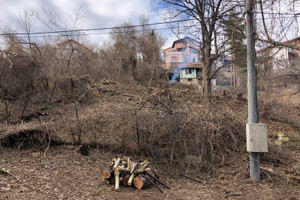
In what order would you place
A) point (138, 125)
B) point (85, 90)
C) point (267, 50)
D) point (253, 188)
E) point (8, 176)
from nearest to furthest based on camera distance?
point (8, 176) → point (253, 188) → point (267, 50) → point (138, 125) → point (85, 90)

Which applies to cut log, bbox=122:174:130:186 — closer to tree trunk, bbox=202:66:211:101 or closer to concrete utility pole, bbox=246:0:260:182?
concrete utility pole, bbox=246:0:260:182

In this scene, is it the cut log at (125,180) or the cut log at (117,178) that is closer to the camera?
the cut log at (117,178)

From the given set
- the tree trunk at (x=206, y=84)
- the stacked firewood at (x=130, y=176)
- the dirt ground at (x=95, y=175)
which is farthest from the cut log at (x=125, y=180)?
the tree trunk at (x=206, y=84)

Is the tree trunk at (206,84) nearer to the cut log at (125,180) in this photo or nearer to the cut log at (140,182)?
the cut log at (140,182)

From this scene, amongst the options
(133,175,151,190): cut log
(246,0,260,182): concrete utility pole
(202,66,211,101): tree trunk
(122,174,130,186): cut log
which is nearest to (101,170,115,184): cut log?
(122,174,130,186): cut log

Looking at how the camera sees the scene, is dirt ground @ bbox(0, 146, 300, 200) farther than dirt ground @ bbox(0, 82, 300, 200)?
No

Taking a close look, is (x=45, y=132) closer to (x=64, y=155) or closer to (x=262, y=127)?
(x=64, y=155)

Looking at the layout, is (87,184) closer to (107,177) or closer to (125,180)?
(107,177)

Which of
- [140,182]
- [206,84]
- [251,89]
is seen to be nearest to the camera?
[140,182]

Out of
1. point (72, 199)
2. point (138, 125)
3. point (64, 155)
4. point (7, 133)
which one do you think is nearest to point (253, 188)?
point (138, 125)

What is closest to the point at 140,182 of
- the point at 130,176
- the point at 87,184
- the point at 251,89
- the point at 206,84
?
the point at 130,176

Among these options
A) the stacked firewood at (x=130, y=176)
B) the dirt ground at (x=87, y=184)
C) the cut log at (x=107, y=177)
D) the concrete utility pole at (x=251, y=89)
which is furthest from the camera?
the concrete utility pole at (x=251, y=89)

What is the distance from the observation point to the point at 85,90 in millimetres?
14086

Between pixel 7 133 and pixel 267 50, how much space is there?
7.75 metres
